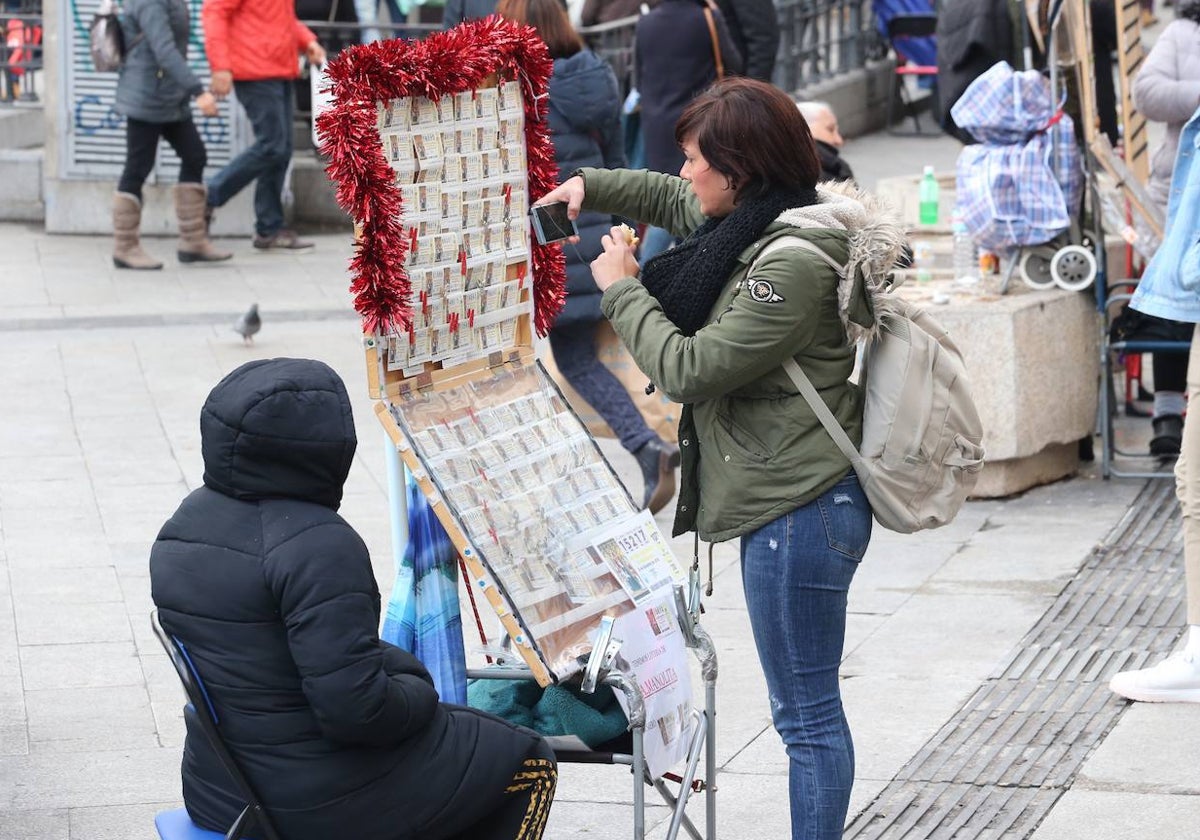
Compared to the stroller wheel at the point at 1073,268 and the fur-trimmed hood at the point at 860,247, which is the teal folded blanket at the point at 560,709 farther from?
the stroller wheel at the point at 1073,268

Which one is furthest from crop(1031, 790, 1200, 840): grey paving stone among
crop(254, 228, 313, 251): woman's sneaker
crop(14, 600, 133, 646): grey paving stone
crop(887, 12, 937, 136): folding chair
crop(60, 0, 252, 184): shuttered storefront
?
crop(887, 12, 937, 136): folding chair

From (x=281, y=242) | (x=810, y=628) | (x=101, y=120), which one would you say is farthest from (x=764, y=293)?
(x=101, y=120)

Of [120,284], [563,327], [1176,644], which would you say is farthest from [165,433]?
[1176,644]

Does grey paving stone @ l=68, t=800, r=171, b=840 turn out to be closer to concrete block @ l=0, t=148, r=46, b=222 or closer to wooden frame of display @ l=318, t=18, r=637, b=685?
wooden frame of display @ l=318, t=18, r=637, b=685

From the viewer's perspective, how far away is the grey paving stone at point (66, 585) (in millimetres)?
5824

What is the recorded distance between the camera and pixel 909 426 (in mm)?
3535

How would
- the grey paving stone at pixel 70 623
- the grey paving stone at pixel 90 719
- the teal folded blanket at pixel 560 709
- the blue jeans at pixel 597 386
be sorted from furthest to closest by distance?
the blue jeans at pixel 597 386 < the grey paving stone at pixel 70 623 < the grey paving stone at pixel 90 719 < the teal folded blanket at pixel 560 709

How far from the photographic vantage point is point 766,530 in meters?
3.52

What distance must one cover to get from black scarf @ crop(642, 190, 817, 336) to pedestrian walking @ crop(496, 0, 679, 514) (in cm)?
284

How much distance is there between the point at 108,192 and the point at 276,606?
9.55 metres

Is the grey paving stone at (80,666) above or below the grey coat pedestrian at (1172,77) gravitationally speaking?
below

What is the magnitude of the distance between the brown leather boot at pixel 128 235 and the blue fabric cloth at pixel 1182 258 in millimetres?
7242

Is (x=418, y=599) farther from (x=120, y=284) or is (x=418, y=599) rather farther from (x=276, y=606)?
(x=120, y=284)

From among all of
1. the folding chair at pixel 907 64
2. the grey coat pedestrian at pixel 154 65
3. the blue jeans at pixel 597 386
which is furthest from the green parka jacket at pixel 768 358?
the folding chair at pixel 907 64
